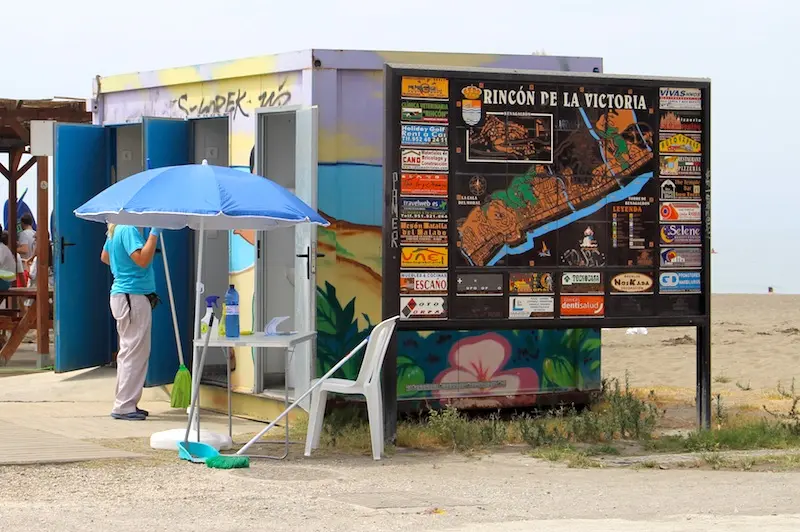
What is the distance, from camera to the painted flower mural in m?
11.0

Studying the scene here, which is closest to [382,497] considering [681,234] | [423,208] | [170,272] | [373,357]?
[373,357]

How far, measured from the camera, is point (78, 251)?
12.5 m

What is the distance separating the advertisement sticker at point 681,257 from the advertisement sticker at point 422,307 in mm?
1754

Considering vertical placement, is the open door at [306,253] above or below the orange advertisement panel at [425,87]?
below

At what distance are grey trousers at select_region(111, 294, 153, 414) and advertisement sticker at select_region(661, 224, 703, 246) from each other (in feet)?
13.2

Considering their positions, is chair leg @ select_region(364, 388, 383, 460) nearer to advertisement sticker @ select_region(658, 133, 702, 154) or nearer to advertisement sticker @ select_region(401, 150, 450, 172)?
advertisement sticker @ select_region(401, 150, 450, 172)

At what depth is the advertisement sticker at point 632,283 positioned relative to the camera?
10109mm

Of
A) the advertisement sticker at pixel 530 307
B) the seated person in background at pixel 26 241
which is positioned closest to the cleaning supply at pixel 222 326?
the advertisement sticker at pixel 530 307

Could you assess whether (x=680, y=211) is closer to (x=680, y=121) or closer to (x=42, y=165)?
(x=680, y=121)

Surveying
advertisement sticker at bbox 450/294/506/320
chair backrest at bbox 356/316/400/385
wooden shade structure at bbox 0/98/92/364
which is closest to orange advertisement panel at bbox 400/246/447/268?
advertisement sticker at bbox 450/294/506/320

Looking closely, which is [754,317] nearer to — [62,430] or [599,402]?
[599,402]

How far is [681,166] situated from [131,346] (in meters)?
4.44

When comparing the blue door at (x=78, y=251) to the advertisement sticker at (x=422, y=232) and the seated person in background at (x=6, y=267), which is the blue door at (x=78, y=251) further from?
the advertisement sticker at (x=422, y=232)

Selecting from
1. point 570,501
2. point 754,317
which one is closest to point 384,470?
point 570,501
